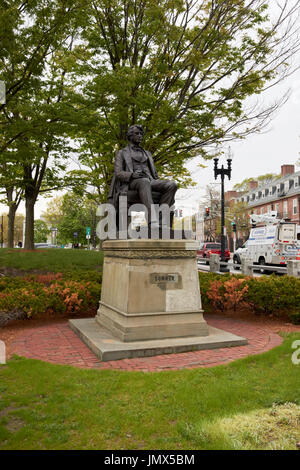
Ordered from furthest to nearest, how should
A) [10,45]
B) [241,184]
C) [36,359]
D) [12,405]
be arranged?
1. [241,184]
2. [10,45]
3. [36,359]
4. [12,405]

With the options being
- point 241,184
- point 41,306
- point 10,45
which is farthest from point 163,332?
point 241,184

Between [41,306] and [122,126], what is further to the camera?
[122,126]

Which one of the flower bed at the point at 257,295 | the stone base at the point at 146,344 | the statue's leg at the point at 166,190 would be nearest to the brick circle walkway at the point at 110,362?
the stone base at the point at 146,344

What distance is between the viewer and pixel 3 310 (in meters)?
7.44

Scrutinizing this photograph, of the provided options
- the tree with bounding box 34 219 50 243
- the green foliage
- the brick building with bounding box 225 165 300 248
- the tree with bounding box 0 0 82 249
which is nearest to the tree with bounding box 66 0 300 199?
the tree with bounding box 0 0 82 249

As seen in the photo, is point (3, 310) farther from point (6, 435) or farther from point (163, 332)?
point (6, 435)

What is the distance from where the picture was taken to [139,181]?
271 inches

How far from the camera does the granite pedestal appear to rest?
5.79 metres

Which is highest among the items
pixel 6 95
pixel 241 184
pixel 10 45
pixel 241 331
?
pixel 241 184

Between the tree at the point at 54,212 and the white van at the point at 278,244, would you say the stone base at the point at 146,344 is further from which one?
the tree at the point at 54,212

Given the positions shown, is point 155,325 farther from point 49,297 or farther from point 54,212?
point 54,212

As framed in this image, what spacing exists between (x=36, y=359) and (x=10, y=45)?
8.18 metres

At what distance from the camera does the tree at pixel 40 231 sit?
9125cm

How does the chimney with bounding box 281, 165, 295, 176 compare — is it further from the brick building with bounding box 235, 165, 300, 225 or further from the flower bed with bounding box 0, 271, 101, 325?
the flower bed with bounding box 0, 271, 101, 325
